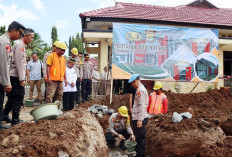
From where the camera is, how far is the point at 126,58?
6965 mm

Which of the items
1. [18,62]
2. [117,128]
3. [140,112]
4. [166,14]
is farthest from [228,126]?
Answer: [166,14]

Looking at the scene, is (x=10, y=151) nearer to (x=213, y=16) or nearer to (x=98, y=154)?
(x=98, y=154)

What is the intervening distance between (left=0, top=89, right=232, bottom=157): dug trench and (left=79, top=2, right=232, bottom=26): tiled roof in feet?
25.8

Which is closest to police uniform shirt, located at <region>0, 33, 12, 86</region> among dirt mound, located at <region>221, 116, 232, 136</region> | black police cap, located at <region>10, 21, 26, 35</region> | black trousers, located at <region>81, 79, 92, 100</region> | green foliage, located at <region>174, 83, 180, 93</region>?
black police cap, located at <region>10, 21, 26, 35</region>

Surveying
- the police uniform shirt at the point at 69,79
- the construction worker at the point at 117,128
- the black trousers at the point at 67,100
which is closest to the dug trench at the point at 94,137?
the construction worker at the point at 117,128

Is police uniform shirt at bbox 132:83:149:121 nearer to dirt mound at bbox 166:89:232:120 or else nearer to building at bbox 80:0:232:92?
dirt mound at bbox 166:89:232:120

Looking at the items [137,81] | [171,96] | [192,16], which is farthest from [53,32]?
[137,81]

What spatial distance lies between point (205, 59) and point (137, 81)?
195 inches

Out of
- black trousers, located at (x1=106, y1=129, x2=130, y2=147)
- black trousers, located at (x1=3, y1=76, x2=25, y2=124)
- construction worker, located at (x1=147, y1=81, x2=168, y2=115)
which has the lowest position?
black trousers, located at (x1=106, y1=129, x2=130, y2=147)

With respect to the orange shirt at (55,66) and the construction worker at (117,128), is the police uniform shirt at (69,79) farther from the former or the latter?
the construction worker at (117,128)

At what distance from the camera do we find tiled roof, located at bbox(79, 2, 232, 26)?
11.9 meters

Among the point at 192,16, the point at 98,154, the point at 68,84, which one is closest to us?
the point at 98,154

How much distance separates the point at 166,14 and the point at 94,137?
12.3 metres

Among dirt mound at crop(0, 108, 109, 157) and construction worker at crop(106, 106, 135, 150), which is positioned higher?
dirt mound at crop(0, 108, 109, 157)
